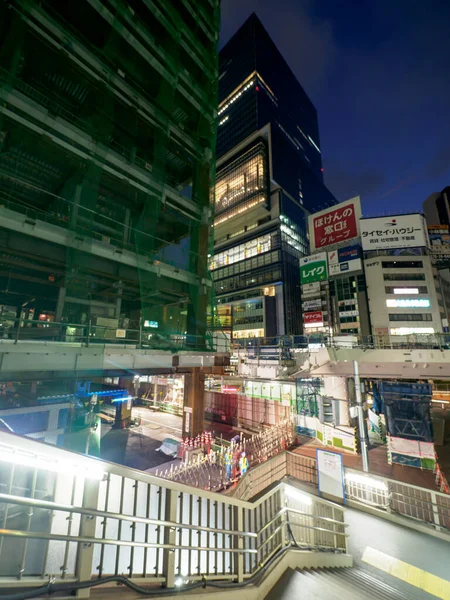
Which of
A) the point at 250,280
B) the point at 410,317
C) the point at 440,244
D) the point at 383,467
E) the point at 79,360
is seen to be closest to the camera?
the point at 79,360

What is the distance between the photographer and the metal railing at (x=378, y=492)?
275 inches

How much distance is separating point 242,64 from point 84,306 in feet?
324

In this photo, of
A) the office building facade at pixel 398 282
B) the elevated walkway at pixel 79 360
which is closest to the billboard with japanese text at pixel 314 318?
the office building facade at pixel 398 282

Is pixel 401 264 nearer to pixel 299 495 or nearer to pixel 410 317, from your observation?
pixel 410 317

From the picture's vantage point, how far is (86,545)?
2.02 metres

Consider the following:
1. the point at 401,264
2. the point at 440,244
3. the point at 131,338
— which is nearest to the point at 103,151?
the point at 131,338

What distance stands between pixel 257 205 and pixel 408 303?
3470 cm

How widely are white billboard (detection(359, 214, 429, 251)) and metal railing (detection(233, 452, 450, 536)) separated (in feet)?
→ 128

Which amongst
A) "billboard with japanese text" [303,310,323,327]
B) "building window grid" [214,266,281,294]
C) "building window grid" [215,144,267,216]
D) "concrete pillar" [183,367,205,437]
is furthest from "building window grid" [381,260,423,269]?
"concrete pillar" [183,367,205,437]

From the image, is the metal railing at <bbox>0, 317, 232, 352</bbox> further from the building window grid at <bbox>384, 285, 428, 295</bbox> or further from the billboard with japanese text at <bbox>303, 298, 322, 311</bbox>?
the building window grid at <bbox>384, 285, 428, 295</bbox>

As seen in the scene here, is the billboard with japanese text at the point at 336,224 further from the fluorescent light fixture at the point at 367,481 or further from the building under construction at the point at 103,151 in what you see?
the fluorescent light fixture at the point at 367,481

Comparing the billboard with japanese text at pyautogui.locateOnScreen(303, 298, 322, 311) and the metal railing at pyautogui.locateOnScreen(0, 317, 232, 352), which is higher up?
the billboard with japanese text at pyautogui.locateOnScreen(303, 298, 322, 311)

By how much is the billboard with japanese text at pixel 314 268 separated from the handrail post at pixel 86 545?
48.8m

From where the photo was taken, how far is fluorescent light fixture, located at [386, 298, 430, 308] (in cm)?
4503
